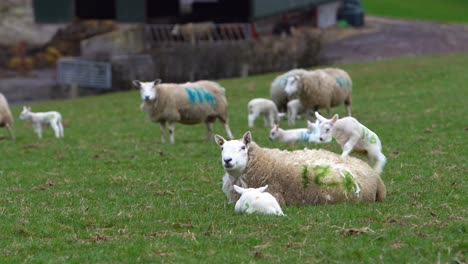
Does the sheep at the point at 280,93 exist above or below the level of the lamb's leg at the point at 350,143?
below

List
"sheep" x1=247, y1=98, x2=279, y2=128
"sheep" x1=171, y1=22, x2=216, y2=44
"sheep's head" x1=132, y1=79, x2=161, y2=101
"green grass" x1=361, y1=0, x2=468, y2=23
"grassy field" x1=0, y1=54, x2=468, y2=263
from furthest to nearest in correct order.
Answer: "green grass" x1=361, y1=0, x2=468, y2=23 < "sheep" x1=171, y1=22, x2=216, y2=44 < "sheep" x1=247, y1=98, x2=279, y2=128 < "sheep's head" x1=132, y1=79, x2=161, y2=101 < "grassy field" x1=0, y1=54, x2=468, y2=263

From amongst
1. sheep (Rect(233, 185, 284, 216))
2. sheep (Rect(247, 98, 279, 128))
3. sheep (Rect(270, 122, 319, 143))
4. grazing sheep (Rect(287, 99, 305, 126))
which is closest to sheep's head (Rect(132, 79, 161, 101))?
sheep (Rect(270, 122, 319, 143))

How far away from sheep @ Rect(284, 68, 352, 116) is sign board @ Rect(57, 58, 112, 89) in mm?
16163

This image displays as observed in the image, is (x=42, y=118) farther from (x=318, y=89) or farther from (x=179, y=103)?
(x=318, y=89)

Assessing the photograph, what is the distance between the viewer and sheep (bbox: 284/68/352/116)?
1938cm

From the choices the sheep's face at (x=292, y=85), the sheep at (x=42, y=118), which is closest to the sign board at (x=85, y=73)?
the sheep at (x=42, y=118)

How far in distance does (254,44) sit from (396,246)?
91.0 feet

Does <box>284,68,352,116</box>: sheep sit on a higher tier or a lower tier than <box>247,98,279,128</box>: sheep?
higher

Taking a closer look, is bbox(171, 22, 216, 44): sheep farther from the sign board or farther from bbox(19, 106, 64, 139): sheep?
bbox(19, 106, 64, 139): sheep

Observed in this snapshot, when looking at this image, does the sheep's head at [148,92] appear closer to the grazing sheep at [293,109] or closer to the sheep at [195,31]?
the grazing sheep at [293,109]

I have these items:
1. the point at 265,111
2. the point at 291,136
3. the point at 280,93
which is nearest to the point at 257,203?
the point at 291,136

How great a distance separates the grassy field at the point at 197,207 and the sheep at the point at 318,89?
33.6 inches

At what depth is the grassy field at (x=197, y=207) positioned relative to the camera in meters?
7.73

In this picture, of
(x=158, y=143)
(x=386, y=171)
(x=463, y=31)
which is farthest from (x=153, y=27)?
(x=386, y=171)
